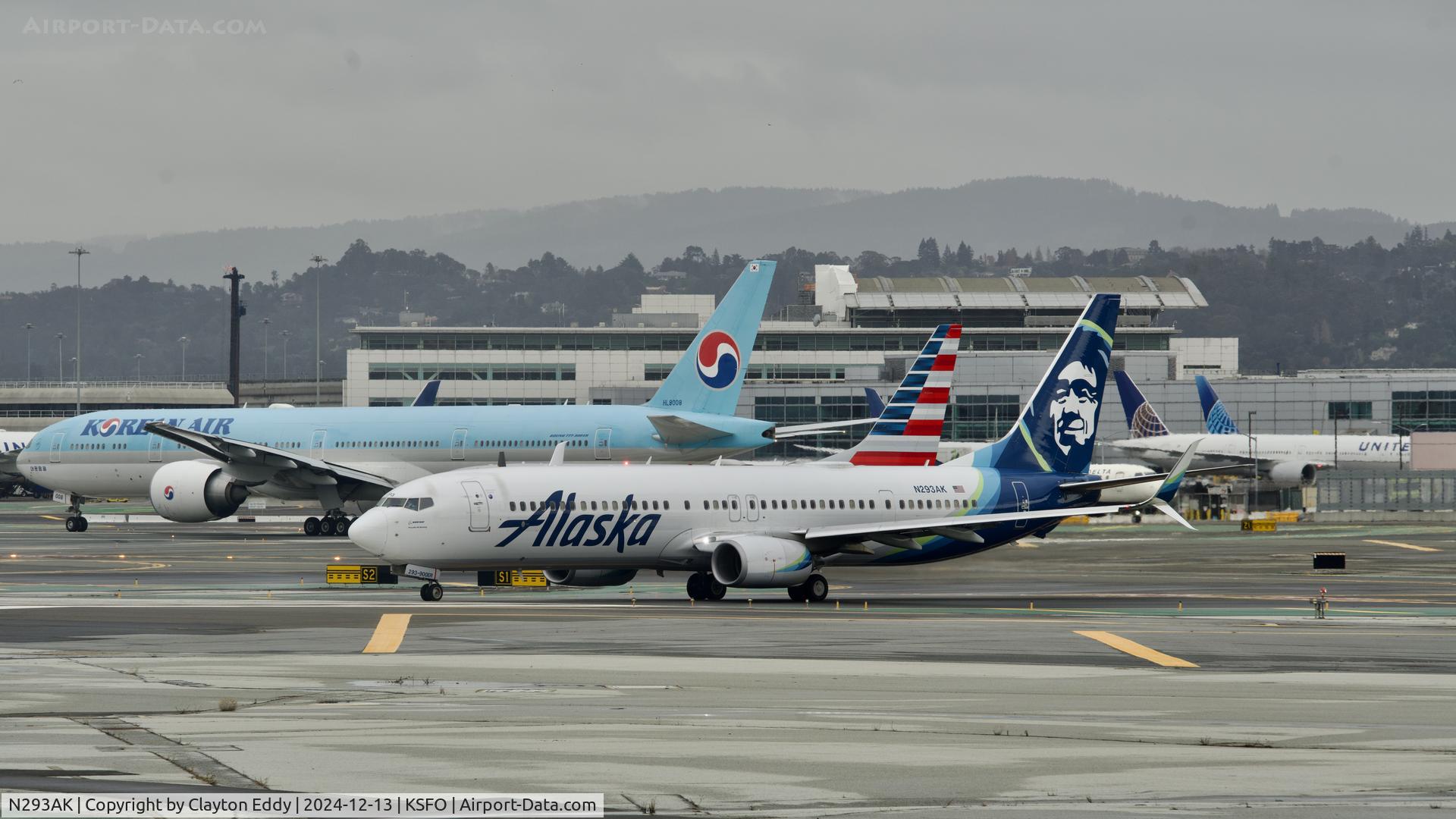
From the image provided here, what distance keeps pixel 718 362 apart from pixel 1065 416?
85.9ft

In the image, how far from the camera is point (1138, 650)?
29.0 m

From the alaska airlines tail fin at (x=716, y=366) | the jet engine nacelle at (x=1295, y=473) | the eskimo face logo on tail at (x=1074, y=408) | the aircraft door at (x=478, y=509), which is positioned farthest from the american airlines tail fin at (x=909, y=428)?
the jet engine nacelle at (x=1295, y=473)

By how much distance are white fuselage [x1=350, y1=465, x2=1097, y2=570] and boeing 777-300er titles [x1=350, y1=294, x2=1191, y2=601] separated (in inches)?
1.4

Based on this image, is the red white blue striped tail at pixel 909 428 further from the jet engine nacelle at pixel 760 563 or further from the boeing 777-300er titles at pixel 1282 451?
the boeing 777-300er titles at pixel 1282 451

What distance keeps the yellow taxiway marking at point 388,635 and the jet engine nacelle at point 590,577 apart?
8276mm

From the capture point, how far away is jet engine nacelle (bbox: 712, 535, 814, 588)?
4038cm

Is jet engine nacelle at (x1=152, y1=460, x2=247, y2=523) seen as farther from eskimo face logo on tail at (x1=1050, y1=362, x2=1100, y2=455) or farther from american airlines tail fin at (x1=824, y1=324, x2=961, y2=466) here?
eskimo face logo on tail at (x1=1050, y1=362, x2=1100, y2=455)

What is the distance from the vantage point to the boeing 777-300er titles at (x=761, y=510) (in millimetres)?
39625

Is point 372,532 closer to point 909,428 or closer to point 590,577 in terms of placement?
point 590,577

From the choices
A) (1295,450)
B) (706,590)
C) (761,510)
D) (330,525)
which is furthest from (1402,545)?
(1295,450)

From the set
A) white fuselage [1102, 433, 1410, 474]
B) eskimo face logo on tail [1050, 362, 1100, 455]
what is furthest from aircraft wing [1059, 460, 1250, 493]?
white fuselage [1102, 433, 1410, 474]

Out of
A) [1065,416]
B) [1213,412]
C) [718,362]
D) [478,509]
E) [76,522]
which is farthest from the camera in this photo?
[1213,412]

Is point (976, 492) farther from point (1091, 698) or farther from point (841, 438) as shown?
point (841, 438)

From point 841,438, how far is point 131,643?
111 m
